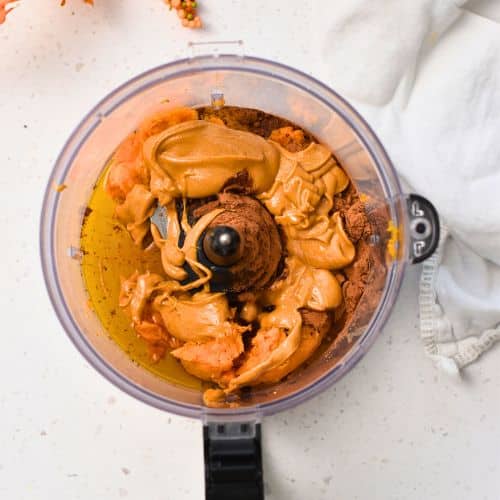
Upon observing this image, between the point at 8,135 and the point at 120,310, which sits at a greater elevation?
the point at 8,135

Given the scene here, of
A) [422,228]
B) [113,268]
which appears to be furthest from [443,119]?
[113,268]

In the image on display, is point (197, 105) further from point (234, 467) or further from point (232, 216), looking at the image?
point (234, 467)

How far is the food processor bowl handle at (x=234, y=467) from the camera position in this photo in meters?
0.61

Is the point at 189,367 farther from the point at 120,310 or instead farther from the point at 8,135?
the point at 8,135

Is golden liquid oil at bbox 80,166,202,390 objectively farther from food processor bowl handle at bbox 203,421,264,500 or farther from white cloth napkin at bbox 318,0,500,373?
white cloth napkin at bbox 318,0,500,373

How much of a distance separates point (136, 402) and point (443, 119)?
438mm

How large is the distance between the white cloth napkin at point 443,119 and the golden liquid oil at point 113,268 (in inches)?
10.5

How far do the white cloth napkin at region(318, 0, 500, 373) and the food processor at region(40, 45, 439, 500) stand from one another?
0.26 feet

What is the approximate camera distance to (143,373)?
2.30 feet

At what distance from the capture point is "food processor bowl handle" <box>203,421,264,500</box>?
1.99ft

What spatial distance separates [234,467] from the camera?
611 mm

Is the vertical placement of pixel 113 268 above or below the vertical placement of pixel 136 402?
above

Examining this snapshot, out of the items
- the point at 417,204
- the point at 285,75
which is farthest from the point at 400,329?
the point at 285,75

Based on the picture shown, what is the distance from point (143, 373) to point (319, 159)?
275mm
